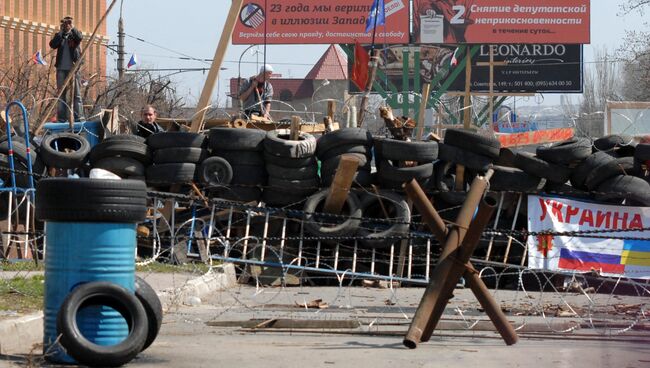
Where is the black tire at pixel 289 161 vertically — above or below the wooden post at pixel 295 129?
below

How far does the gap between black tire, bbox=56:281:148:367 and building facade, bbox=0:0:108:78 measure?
46.5 meters

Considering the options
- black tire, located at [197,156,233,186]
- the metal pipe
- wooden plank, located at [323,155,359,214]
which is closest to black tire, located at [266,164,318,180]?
wooden plank, located at [323,155,359,214]

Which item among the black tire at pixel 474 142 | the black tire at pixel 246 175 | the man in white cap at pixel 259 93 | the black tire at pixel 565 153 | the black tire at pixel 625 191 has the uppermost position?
the man in white cap at pixel 259 93

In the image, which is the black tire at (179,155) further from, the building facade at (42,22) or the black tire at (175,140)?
the building facade at (42,22)

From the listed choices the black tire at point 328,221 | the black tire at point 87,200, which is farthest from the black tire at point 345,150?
the black tire at point 87,200

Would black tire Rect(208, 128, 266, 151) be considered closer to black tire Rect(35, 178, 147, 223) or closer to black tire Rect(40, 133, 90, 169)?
black tire Rect(40, 133, 90, 169)

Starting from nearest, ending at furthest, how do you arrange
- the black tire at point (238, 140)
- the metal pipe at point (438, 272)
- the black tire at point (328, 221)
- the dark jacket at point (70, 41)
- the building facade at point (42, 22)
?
1. the metal pipe at point (438, 272)
2. the black tire at point (328, 221)
3. the black tire at point (238, 140)
4. the dark jacket at point (70, 41)
5. the building facade at point (42, 22)

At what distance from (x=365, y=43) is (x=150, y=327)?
4950cm

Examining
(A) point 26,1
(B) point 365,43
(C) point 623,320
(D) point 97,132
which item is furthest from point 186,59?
(C) point 623,320

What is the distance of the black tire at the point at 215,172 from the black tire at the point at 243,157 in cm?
16

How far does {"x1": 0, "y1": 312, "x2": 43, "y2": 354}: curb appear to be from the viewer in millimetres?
8492

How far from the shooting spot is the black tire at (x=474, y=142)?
17.3m

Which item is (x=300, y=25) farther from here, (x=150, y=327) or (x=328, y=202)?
(x=150, y=327)

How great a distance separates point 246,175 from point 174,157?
1.11 meters
